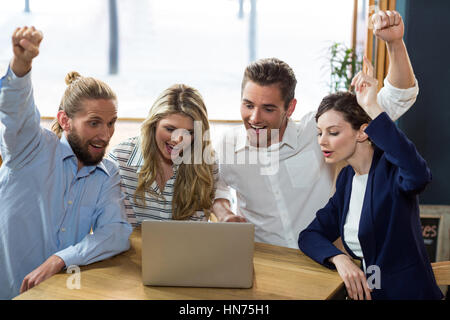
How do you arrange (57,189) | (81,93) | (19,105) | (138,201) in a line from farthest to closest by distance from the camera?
(138,201) < (81,93) < (57,189) < (19,105)

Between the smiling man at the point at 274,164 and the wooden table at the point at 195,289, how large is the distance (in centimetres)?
52

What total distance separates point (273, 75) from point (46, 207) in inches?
43.0

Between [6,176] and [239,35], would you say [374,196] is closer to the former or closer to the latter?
[6,176]

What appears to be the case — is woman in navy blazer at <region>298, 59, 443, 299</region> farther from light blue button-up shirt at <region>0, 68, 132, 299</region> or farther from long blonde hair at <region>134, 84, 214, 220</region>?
light blue button-up shirt at <region>0, 68, 132, 299</region>

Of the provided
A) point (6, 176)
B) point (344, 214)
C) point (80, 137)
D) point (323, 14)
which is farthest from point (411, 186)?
point (323, 14)

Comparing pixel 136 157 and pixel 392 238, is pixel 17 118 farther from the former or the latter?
pixel 392 238

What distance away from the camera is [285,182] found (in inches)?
86.4

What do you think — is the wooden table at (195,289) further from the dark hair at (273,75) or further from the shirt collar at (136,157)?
the dark hair at (273,75)

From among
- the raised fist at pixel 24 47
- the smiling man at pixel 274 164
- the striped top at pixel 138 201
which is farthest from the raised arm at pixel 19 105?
the smiling man at pixel 274 164

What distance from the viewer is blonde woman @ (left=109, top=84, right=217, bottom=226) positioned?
205cm

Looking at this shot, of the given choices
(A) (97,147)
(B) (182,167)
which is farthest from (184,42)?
(A) (97,147)

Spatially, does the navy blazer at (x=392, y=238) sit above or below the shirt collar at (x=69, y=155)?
below

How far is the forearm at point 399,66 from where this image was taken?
1651mm
